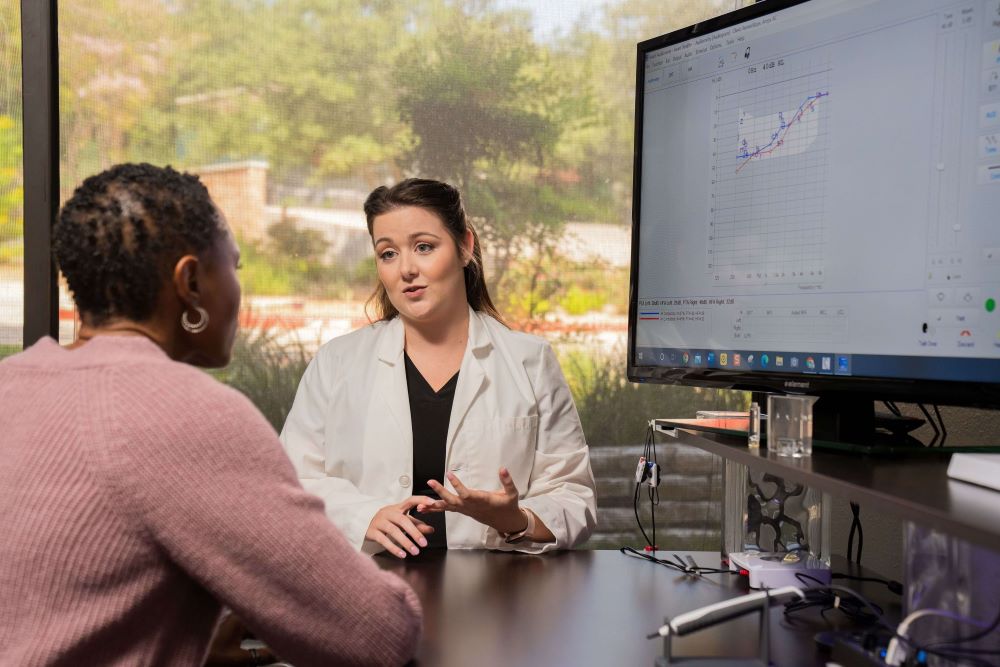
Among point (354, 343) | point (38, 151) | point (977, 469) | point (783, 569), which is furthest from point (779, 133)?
point (38, 151)

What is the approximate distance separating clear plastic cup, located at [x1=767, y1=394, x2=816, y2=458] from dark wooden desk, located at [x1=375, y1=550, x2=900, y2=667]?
0.24 m

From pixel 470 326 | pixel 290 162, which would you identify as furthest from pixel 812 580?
pixel 290 162

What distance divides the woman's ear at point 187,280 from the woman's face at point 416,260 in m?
1.03

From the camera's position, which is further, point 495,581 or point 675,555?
point 675,555

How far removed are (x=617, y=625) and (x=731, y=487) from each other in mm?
465

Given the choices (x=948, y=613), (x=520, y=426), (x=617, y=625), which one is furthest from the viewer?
(x=520, y=426)

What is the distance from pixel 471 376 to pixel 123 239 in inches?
47.2

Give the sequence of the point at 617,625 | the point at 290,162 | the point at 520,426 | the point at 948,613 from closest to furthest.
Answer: the point at 948,613 → the point at 617,625 → the point at 520,426 → the point at 290,162

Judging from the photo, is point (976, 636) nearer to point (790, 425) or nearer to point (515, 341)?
point (790, 425)

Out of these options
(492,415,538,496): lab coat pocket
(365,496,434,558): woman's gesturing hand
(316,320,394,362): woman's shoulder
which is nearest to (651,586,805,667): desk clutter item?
(365,496,434,558): woman's gesturing hand

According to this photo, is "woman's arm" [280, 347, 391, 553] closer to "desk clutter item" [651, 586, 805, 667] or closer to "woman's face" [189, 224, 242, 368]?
"woman's face" [189, 224, 242, 368]

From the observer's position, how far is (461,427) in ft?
6.79

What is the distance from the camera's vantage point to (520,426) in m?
2.08

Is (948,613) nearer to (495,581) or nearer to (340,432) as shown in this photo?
(495,581)
